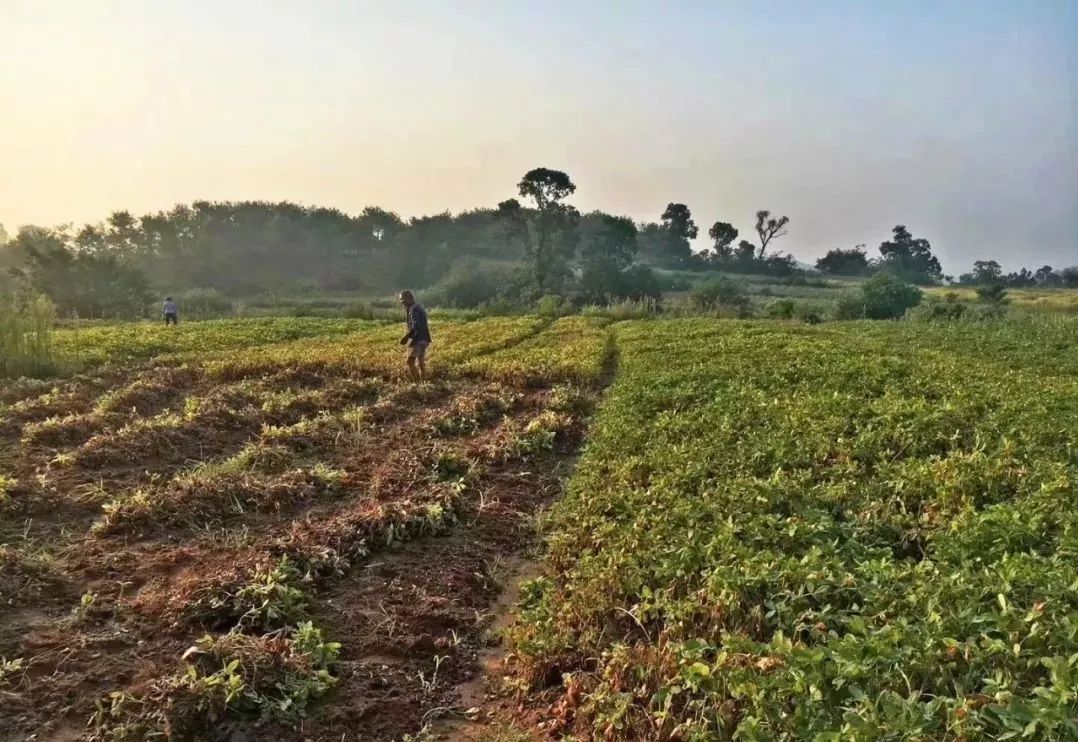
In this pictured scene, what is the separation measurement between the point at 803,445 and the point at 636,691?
15.1 feet

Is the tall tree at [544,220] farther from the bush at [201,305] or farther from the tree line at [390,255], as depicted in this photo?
the bush at [201,305]

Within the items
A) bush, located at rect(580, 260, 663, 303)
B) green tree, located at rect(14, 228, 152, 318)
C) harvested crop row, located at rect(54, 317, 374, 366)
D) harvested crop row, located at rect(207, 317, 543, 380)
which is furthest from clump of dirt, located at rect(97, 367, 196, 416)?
bush, located at rect(580, 260, 663, 303)

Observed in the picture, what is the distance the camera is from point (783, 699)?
136 inches

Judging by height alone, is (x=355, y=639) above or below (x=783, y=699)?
below

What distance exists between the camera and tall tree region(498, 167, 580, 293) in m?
54.1

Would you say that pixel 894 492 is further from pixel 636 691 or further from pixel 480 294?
pixel 480 294

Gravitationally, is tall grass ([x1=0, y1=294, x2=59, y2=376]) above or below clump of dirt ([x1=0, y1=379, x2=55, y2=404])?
above

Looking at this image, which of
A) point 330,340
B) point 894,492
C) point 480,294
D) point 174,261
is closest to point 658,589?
point 894,492

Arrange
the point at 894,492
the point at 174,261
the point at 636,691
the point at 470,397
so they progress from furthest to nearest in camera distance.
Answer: the point at 174,261 < the point at 470,397 < the point at 894,492 < the point at 636,691

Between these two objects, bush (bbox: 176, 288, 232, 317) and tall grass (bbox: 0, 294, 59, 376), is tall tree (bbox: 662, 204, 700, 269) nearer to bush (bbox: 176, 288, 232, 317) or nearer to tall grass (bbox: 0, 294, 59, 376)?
bush (bbox: 176, 288, 232, 317)

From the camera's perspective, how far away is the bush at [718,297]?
3964 centimetres

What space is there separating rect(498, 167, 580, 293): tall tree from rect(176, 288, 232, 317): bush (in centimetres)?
2092

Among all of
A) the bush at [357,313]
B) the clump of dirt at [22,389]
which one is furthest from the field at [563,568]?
the bush at [357,313]

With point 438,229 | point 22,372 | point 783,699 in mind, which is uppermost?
point 438,229
